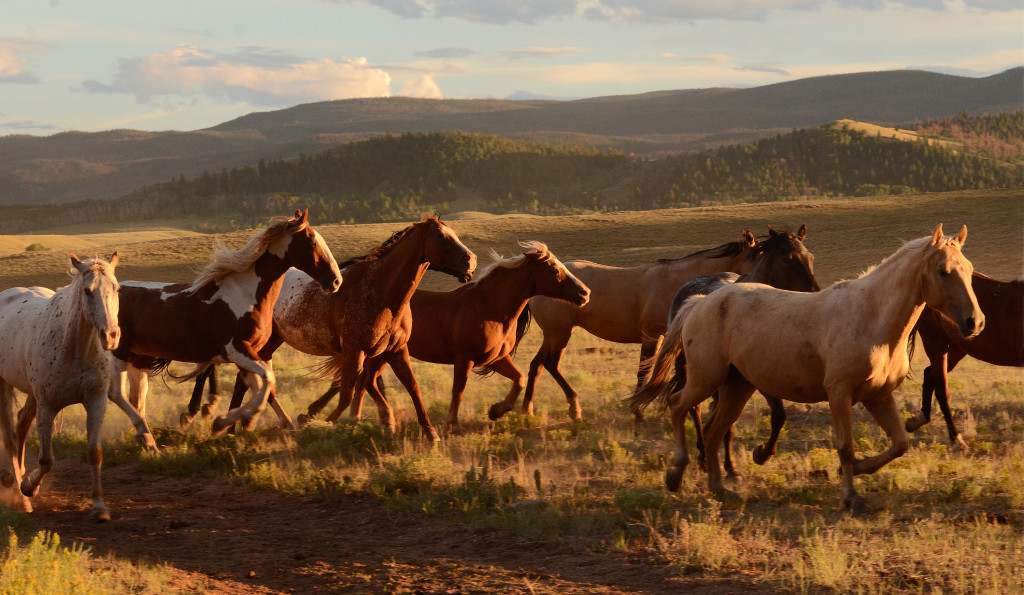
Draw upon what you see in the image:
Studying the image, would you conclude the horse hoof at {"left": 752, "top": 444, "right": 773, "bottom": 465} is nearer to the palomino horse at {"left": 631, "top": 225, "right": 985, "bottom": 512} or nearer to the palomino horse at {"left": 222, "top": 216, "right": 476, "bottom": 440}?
the palomino horse at {"left": 631, "top": 225, "right": 985, "bottom": 512}

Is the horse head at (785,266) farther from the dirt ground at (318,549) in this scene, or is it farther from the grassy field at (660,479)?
the dirt ground at (318,549)

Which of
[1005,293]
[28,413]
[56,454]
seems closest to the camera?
[28,413]

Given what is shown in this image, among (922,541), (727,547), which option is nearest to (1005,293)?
(922,541)

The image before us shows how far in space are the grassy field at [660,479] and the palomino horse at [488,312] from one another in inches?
33.8

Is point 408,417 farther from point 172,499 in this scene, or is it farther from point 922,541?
point 922,541

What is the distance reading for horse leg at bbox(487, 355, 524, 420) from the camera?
11.7 meters

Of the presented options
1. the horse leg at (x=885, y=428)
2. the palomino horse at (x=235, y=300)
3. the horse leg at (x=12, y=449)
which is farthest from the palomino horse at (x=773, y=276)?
the horse leg at (x=12, y=449)

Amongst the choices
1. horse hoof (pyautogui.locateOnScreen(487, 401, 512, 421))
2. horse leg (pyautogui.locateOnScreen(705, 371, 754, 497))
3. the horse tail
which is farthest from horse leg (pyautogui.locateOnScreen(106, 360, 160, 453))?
horse leg (pyautogui.locateOnScreen(705, 371, 754, 497))

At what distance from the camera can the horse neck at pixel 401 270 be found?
424 inches

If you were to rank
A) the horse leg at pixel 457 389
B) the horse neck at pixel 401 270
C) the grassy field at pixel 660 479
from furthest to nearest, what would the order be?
the horse leg at pixel 457 389
the horse neck at pixel 401 270
the grassy field at pixel 660 479

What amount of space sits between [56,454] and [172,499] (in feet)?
9.74

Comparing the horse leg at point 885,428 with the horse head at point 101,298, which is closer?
the horse leg at point 885,428

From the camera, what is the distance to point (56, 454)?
36.8 ft

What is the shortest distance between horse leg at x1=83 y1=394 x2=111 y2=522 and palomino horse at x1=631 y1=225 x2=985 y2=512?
16.6 ft
